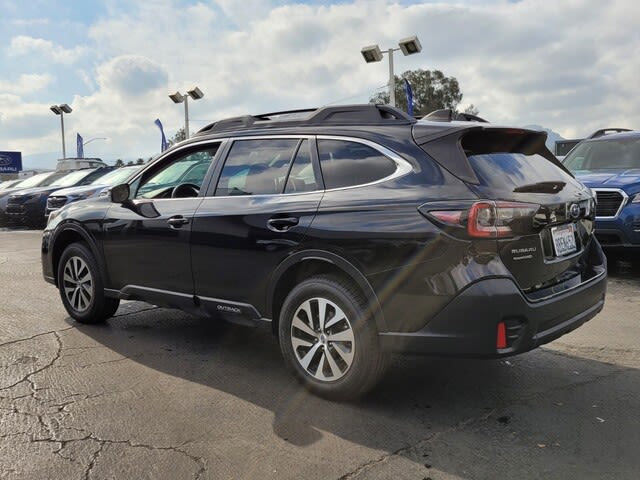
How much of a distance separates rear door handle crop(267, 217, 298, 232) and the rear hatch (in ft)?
3.00

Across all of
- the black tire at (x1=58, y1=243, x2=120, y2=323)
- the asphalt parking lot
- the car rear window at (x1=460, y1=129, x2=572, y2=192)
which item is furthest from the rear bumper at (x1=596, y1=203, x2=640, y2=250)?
the black tire at (x1=58, y1=243, x2=120, y2=323)

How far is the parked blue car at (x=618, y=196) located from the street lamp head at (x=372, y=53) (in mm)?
13583

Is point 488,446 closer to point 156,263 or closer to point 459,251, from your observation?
point 459,251

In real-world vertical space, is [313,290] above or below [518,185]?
below

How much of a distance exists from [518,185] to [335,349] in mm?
1432

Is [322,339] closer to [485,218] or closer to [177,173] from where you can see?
[485,218]

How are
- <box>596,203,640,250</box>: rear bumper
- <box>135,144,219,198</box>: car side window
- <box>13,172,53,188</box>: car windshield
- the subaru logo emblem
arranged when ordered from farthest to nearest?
<box>13,172,53,188</box>: car windshield < <box>596,203,640,250</box>: rear bumper < <box>135,144,219,198</box>: car side window < the subaru logo emblem

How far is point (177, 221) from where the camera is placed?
14.0ft

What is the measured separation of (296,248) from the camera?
354 centimetres

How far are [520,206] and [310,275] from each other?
1321 mm

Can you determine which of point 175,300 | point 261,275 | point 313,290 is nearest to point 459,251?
point 313,290

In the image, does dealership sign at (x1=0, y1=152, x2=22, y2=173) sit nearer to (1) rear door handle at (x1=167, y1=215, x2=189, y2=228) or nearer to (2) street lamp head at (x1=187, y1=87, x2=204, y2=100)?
(2) street lamp head at (x1=187, y1=87, x2=204, y2=100)

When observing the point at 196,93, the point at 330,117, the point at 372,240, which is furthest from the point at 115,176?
the point at 196,93

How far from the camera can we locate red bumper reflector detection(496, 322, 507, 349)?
2.99 m
